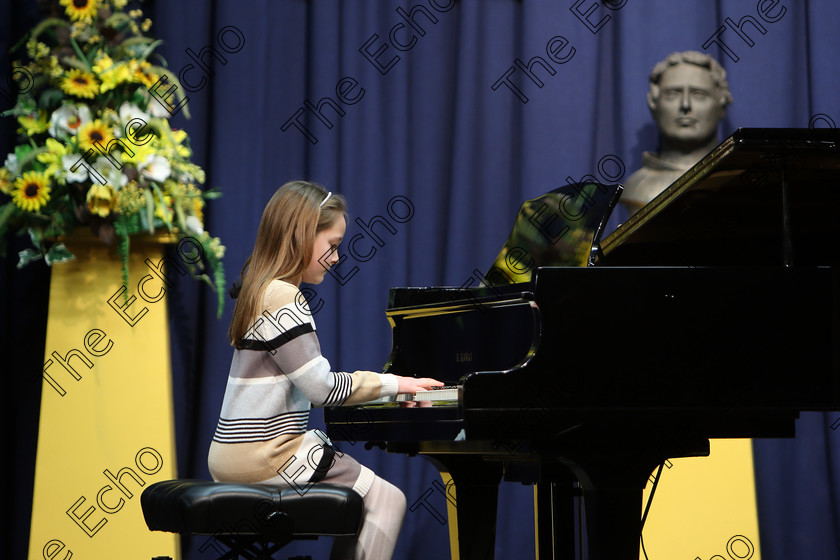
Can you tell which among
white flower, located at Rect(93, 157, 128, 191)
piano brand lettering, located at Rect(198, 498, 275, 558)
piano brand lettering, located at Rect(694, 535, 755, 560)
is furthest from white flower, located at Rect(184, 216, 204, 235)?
piano brand lettering, located at Rect(694, 535, 755, 560)

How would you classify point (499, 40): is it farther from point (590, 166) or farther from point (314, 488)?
point (314, 488)

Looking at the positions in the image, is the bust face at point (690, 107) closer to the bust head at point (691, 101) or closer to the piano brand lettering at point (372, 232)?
the bust head at point (691, 101)

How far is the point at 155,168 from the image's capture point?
130 inches

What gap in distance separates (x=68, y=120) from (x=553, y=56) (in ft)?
7.15

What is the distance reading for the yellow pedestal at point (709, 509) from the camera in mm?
3467

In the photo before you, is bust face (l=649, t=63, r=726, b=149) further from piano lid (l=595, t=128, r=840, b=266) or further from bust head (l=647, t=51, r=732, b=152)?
piano lid (l=595, t=128, r=840, b=266)

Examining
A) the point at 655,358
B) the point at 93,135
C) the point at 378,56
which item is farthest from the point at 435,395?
the point at 378,56

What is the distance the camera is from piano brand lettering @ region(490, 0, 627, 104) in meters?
4.29

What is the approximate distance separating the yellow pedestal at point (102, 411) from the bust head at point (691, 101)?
2.16 meters

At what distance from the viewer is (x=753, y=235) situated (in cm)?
247

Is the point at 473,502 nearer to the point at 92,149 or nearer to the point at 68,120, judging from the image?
the point at 92,149

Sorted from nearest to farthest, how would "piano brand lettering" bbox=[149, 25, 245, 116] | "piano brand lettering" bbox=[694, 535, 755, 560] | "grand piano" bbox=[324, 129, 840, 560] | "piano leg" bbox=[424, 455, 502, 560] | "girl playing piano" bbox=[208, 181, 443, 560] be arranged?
"grand piano" bbox=[324, 129, 840, 560]
"girl playing piano" bbox=[208, 181, 443, 560]
"piano leg" bbox=[424, 455, 502, 560]
"piano brand lettering" bbox=[694, 535, 755, 560]
"piano brand lettering" bbox=[149, 25, 245, 116]

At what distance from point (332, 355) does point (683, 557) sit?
65.2 inches

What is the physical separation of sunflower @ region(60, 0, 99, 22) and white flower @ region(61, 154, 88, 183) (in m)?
0.54
